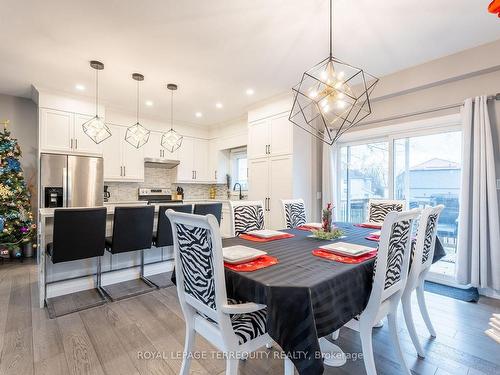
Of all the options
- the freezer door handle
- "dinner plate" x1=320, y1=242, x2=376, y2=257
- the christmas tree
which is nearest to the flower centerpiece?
"dinner plate" x1=320, y1=242, x2=376, y2=257

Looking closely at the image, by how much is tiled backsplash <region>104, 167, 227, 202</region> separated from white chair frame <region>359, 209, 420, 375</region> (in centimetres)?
476

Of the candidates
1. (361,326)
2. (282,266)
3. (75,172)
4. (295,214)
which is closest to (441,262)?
(295,214)

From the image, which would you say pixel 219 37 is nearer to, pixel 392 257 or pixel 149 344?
pixel 392 257

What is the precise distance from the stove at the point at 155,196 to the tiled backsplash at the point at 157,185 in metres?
0.12

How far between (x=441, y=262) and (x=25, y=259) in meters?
6.23

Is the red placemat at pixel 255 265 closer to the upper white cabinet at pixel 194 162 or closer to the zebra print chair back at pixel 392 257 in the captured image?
the zebra print chair back at pixel 392 257

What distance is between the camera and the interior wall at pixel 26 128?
4375 millimetres

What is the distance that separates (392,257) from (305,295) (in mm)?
728

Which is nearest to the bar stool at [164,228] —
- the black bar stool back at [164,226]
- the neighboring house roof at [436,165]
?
the black bar stool back at [164,226]

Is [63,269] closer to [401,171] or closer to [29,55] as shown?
[29,55]

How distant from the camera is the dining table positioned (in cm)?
108

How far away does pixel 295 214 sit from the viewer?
318 cm

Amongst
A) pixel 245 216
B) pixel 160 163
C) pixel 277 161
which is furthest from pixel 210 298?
pixel 160 163

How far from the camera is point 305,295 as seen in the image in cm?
109
